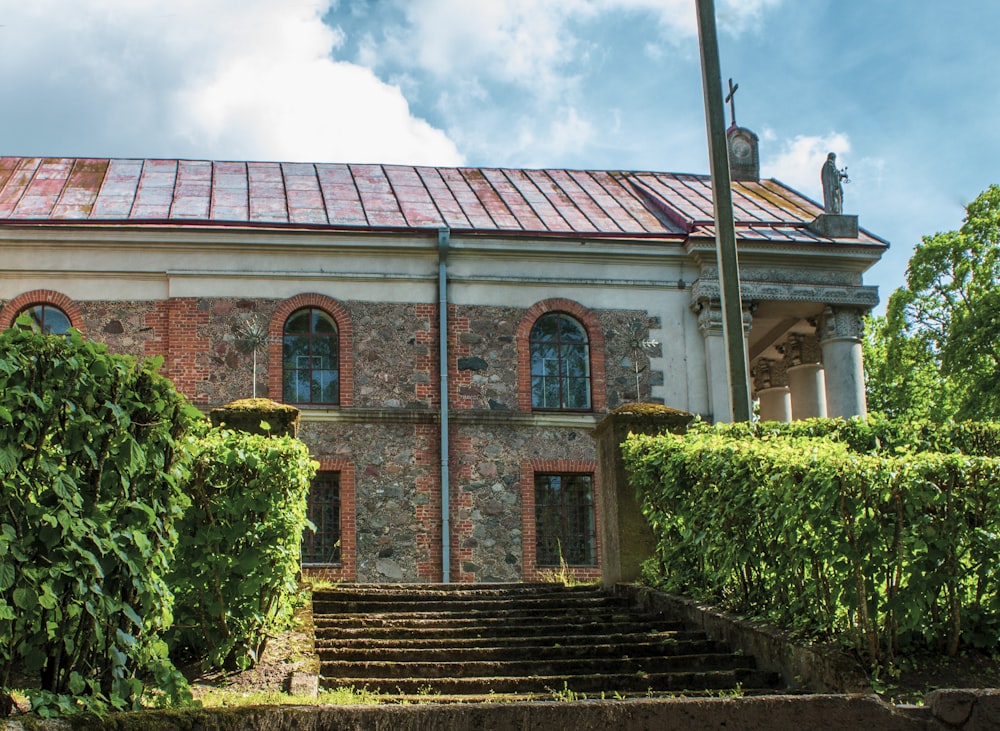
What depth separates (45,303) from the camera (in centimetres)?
1767

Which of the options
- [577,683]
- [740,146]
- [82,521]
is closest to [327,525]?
[577,683]

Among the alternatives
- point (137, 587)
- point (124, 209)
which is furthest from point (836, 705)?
point (124, 209)

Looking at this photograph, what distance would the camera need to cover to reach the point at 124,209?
62.5ft

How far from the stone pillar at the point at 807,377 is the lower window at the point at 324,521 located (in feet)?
32.0

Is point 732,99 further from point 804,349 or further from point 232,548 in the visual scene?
point 232,548

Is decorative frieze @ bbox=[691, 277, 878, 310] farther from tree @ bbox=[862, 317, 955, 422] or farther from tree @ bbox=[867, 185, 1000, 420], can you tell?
tree @ bbox=[862, 317, 955, 422]

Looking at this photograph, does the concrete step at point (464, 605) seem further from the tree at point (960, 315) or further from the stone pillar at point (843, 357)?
the tree at point (960, 315)

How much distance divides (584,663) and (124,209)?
14.1 metres

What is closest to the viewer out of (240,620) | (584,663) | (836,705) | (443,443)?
(836,705)

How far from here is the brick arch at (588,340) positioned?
18203mm

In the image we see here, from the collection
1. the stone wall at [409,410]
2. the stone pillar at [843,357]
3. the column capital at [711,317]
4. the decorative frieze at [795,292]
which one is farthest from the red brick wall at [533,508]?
the stone pillar at [843,357]

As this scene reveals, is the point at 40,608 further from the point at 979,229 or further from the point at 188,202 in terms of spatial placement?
the point at 979,229

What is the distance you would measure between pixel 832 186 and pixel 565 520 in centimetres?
855

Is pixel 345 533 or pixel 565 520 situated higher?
pixel 565 520
